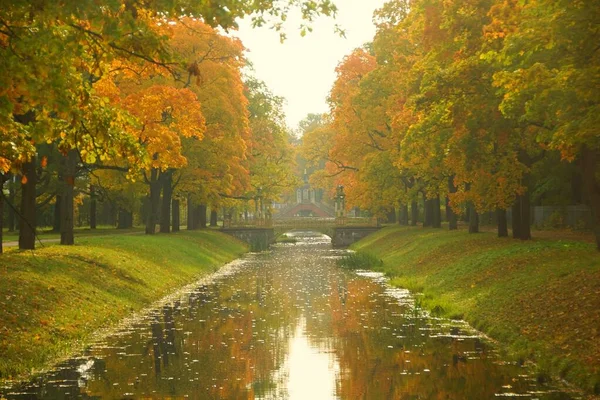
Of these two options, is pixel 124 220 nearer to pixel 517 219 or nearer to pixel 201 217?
pixel 201 217

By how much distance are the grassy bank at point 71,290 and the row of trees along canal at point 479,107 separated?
12386 millimetres

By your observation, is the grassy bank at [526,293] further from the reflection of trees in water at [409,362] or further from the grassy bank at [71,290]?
the grassy bank at [71,290]

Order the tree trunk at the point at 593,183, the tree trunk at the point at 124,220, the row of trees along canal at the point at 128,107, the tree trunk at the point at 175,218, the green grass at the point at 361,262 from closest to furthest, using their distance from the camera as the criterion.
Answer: the row of trees along canal at the point at 128,107 < the tree trunk at the point at 593,183 < the green grass at the point at 361,262 < the tree trunk at the point at 175,218 < the tree trunk at the point at 124,220

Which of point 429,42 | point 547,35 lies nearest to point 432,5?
point 429,42

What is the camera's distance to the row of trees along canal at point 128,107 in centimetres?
1275

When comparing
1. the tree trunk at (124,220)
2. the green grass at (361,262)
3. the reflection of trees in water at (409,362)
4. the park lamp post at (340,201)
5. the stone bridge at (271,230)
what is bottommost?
the reflection of trees in water at (409,362)

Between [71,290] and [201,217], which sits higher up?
[201,217]

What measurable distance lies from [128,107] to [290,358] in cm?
1904

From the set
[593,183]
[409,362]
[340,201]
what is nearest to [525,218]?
[593,183]

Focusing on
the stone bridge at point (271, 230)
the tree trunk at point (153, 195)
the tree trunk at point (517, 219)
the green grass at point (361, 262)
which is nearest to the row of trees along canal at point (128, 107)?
the tree trunk at point (153, 195)

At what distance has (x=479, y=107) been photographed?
94.2ft

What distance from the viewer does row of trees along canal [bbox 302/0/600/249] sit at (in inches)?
774

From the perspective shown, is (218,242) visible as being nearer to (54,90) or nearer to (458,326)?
(458,326)

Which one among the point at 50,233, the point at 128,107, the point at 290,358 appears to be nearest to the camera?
→ the point at 290,358
